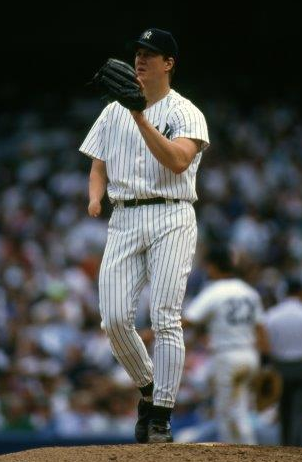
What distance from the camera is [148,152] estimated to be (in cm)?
657

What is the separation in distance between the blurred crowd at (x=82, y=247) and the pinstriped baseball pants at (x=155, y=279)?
9.49 feet

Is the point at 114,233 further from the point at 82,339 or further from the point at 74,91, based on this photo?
the point at 74,91

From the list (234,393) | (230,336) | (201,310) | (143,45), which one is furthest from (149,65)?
(234,393)

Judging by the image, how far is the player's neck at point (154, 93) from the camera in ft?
21.8

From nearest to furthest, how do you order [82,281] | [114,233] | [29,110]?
1. [114,233]
2. [82,281]
3. [29,110]

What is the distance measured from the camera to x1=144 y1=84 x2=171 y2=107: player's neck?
6656 millimetres

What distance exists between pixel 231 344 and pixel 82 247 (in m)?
4.69

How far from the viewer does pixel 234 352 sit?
11.0m

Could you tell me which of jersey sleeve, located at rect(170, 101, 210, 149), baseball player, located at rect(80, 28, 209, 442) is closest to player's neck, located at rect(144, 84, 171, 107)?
baseball player, located at rect(80, 28, 209, 442)

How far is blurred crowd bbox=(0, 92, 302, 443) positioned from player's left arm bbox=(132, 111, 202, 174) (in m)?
3.27

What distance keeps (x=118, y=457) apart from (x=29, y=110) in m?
13.8

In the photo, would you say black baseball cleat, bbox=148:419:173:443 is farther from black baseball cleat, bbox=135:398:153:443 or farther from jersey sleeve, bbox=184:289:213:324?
jersey sleeve, bbox=184:289:213:324

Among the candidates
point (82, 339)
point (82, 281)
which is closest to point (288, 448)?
point (82, 339)

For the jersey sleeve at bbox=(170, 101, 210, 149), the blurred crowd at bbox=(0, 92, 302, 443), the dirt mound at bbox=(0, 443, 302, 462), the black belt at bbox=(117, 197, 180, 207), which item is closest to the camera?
the dirt mound at bbox=(0, 443, 302, 462)
